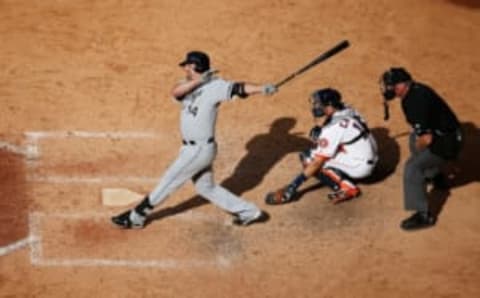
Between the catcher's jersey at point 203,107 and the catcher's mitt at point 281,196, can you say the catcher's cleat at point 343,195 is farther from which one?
the catcher's jersey at point 203,107

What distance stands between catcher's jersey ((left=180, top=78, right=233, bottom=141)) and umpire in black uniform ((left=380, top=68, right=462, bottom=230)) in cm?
195

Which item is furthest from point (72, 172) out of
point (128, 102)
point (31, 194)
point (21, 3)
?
point (21, 3)

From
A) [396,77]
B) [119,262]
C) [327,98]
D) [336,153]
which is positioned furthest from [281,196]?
[119,262]

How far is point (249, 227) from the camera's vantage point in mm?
12367

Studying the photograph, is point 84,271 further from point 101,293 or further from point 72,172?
point 72,172

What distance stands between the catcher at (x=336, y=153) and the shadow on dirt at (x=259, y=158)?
1.68 feet

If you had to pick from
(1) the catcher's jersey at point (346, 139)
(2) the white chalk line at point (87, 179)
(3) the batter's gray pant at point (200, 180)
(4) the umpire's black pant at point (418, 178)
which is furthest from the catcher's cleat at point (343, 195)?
(2) the white chalk line at point (87, 179)

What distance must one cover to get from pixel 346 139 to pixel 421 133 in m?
1.04

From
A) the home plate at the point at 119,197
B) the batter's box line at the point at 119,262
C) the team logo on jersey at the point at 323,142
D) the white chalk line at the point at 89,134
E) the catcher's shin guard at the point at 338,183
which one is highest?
the team logo on jersey at the point at 323,142

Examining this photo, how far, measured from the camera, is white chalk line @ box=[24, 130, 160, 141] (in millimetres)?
13688

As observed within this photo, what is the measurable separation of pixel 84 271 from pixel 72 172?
1.89 meters

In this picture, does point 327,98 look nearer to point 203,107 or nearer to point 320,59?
point 320,59

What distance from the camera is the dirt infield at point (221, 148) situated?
11633 mm

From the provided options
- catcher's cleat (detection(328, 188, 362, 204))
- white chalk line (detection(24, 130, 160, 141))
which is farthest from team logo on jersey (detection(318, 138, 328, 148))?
white chalk line (detection(24, 130, 160, 141))
